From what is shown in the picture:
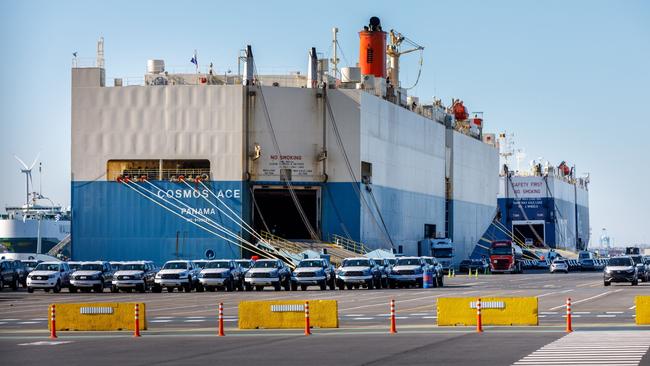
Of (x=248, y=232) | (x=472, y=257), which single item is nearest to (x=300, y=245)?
(x=248, y=232)

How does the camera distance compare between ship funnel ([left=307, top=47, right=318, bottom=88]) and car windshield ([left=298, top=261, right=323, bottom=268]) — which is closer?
car windshield ([left=298, top=261, right=323, bottom=268])

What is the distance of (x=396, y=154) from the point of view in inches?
4257

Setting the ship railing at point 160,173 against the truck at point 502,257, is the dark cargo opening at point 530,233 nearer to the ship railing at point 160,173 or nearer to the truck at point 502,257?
the truck at point 502,257

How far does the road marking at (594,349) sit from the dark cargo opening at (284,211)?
6301 centimetres

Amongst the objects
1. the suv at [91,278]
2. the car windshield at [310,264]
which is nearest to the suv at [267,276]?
the car windshield at [310,264]

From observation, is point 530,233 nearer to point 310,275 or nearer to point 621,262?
point 621,262

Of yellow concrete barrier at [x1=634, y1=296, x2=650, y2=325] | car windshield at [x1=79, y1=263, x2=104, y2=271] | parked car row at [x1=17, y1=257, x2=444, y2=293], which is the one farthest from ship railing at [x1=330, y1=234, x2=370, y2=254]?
yellow concrete barrier at [x1=634, y1=296, x2=650, y2=325]

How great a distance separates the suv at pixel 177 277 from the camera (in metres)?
63.1

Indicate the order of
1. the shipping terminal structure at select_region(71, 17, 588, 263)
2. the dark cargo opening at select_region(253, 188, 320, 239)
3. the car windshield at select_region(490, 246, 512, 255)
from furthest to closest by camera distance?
the car windshield at select_region(490, 246, 512, 255)
the dark cargo opening at select_region(253, 188, 320, 239)
the shipping terminal structure at select_region(71, 17, 588, 263)

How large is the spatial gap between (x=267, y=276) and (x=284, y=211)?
35177mm

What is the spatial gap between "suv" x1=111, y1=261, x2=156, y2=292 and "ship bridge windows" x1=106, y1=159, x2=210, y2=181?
27684 millimetres

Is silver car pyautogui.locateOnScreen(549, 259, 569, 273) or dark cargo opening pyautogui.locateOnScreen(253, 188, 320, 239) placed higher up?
dark cargo opening pyautogui.locateOnScreen(253, 188, 320, 239)

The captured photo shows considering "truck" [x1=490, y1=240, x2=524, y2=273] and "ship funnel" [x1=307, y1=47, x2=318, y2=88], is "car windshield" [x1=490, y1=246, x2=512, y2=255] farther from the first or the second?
"ship funnel" [x1=307, y1=47, x2=318, y2=88]

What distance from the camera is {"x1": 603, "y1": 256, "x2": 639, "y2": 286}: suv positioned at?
218 ft
